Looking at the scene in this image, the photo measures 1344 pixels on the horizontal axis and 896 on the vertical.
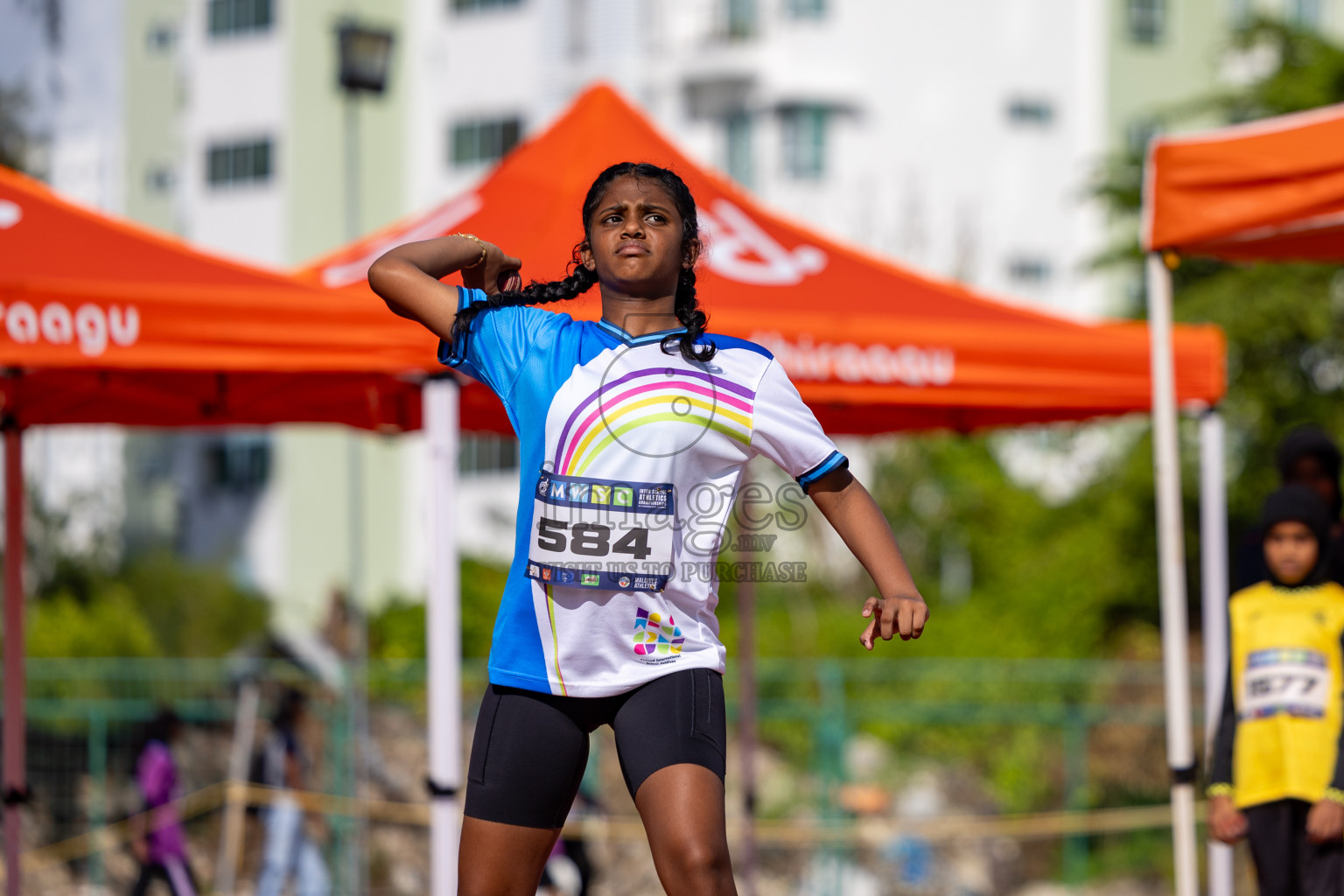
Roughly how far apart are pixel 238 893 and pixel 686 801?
10.1 meters

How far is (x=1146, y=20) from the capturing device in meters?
32.5

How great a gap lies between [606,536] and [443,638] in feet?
7.57

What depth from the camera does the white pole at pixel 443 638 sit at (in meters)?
4.91

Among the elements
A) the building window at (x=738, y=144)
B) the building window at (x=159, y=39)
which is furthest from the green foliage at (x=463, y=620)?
the building window at (x=159, y=39)

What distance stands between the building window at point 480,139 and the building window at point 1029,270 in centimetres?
936

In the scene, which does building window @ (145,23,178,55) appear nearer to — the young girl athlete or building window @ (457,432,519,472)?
building window @ (457,432,519,472)

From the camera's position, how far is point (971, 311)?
6066mm

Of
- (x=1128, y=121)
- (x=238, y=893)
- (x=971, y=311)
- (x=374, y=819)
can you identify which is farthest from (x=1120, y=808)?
(x=1128, y=121)

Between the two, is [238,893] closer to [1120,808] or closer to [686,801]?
[1120,808]

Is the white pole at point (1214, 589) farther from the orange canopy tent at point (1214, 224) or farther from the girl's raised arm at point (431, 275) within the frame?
the girl's raised arm at point (431, 275)

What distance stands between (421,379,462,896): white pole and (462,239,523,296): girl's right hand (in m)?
1.93

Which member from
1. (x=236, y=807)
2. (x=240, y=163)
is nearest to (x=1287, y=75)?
(x=236, y=807)

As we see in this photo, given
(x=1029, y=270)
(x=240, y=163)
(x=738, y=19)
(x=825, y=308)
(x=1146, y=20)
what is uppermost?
(x=1146, y=20)

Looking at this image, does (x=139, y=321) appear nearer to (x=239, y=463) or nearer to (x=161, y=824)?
(x=161, y=824)
